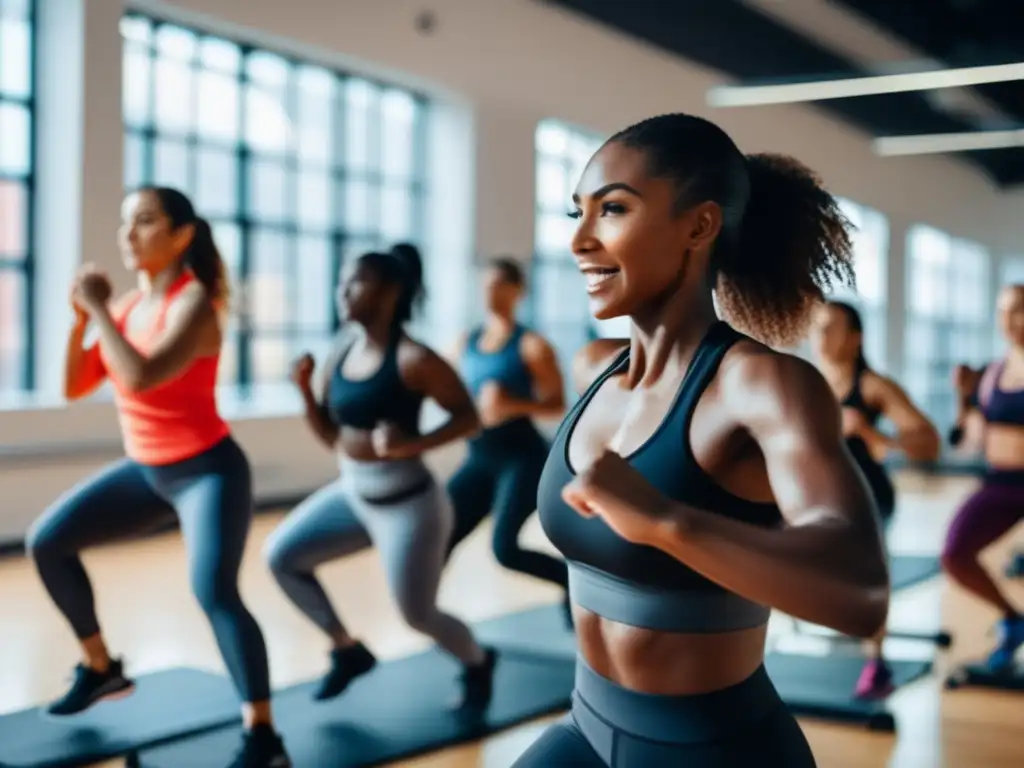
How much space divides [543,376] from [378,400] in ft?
4.78

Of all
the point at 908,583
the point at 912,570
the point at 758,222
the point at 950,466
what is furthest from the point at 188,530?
the point at 950,466

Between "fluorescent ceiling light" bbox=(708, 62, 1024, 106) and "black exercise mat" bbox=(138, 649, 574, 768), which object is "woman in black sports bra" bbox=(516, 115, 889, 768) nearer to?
"black exercise mat" bbox=(138, 649, 574, 768)

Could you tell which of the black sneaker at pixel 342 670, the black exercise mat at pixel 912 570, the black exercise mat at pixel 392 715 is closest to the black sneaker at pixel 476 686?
the black exercise mat at pixel 392 715

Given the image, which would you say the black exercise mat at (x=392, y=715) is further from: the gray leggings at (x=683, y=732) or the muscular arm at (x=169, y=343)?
the gray leggings at (x=683, y=732)

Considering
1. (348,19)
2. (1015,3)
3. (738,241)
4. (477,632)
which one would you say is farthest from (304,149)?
(738,241)

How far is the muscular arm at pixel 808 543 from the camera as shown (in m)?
1.12

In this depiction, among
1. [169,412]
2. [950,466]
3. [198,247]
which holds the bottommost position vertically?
[950,466]

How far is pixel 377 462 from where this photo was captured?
3398mm

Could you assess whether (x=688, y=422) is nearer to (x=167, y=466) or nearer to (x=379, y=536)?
(x=167, y=466)

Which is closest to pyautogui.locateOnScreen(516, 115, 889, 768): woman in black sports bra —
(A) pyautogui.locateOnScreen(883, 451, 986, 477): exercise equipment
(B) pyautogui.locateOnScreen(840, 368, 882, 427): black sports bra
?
(B) pyautogui.locateOnScreen(840, 368, 882, 427): black sports bra

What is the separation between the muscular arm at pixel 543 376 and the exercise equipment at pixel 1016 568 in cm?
283

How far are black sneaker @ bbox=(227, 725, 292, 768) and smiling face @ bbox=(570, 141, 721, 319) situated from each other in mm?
1894

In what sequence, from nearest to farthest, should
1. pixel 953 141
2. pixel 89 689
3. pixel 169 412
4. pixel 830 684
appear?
pixel 169 412 → pixel 89 689 → pixel 830 684 → pixel 953 141

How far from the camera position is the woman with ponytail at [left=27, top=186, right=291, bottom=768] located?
117 inches
